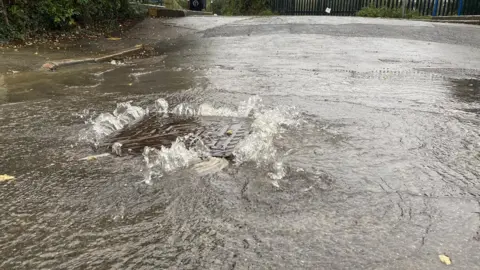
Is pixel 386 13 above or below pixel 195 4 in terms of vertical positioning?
below

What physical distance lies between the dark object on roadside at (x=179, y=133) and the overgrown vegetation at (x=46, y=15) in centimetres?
690

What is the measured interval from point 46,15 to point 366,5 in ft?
54.2

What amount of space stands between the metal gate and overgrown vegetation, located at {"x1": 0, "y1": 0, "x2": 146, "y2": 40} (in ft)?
44.8

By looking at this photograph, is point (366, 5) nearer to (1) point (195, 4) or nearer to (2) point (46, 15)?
(1) point (195, 4)

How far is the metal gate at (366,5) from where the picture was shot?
18547 mm

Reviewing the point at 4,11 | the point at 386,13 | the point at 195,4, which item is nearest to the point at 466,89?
the point at 4,11

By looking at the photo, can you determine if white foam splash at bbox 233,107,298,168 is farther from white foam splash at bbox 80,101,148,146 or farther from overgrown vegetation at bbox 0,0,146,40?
overgrown vegetation at bbox 0,0,146,40

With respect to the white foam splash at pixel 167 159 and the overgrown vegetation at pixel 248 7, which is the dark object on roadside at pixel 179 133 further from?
the overgrown vegetation at pixel 248 7

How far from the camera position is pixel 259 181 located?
2.97 meters

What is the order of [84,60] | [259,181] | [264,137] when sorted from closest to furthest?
[259,181] → [264,137] → [84,60]

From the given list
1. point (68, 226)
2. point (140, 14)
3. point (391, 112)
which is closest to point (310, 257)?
point (68, 226)

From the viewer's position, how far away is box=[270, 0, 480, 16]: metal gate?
1855 centimetres

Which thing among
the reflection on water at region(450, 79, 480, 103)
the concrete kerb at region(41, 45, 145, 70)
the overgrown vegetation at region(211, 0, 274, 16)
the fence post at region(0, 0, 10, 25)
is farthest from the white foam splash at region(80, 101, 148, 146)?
the overgrown vegetation at region(211, 0, 274, 16)

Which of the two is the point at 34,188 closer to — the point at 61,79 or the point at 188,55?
the point at 61,79
